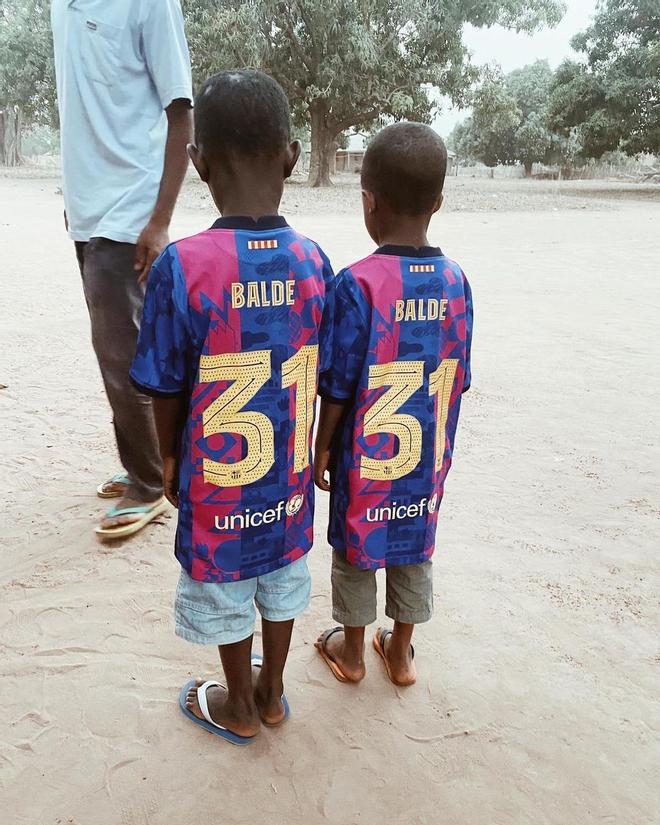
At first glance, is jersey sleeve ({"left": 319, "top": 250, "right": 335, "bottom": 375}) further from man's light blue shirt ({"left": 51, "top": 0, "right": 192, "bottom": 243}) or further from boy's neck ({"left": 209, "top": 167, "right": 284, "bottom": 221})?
man's light blue shirt ({"left": 51, "top": 0, "right": 192, "bottom": 243})

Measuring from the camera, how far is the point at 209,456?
5.21 ft

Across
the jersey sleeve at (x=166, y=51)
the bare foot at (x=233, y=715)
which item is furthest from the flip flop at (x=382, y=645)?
the jersey sleeve at (x=166, y=51)

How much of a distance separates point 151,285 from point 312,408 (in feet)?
1.58

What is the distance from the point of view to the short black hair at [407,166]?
66.1 inches

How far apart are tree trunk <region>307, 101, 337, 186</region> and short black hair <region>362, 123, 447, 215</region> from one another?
21.1 meters

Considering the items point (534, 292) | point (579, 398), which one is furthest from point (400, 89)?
point (579, 398)

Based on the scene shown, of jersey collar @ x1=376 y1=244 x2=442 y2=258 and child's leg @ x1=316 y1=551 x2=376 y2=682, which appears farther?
child's leg @ x1=316 y1=551 x2=376 y2=682

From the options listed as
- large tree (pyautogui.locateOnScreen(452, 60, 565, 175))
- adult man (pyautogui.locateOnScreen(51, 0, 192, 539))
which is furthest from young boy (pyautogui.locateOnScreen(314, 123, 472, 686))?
large tree (pyautogui.locateOnScreen(452, 60, 565, 175))

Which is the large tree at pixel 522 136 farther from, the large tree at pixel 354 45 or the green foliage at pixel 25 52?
the green foliage at pixel 25 52

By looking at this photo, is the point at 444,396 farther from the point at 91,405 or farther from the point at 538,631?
the point at 91,405

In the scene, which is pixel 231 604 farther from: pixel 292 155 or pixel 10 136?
pixel 10 136

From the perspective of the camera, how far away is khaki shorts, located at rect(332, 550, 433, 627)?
2012 millimetres

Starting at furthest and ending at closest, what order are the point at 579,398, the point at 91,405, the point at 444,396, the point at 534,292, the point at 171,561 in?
the point at 534,292, the point at 579,398, the point at 91,405, the point at 171,561, the point at 444,396

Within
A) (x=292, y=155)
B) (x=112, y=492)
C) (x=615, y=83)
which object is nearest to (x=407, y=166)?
(x=292, y=155)
